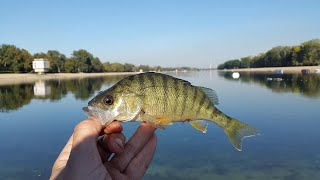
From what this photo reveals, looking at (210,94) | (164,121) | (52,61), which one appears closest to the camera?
(164,121)

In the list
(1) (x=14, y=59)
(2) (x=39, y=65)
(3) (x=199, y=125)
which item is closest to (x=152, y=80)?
(3) (x=199, y=125)

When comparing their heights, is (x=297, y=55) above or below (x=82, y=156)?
above

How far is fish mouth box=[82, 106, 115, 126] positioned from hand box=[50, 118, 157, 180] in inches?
2.3

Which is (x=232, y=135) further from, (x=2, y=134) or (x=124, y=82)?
(x=2, y=134)

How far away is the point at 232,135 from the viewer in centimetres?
425

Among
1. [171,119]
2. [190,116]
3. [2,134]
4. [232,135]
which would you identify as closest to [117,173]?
[171,119]

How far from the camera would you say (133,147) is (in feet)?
11.3

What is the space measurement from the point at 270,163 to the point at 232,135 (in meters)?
11.0

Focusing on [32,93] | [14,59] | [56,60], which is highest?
[56,60]

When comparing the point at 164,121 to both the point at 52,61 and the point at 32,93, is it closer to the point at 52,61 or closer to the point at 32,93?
the point at 32,93

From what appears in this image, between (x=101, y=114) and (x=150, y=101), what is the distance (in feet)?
1.91

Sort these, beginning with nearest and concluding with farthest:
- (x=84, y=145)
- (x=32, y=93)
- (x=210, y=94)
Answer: (x=84, y=145) < (x=210, y=94) < (x=32, y=93)

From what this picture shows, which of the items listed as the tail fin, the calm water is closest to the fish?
the tail fin

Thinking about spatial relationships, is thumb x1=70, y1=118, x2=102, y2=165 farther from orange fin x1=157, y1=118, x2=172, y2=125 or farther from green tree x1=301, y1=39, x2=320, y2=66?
green tree x1=301, y1=39, x2=320, y2=66
